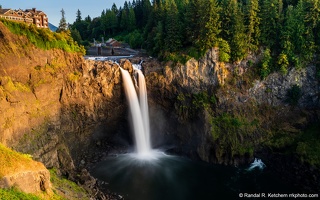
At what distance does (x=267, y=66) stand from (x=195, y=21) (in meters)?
12.5

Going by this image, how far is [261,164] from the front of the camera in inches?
1465

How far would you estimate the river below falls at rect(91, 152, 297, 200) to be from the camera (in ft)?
101

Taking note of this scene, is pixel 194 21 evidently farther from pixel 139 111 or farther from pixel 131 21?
pixel 131 21

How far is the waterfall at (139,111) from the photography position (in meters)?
39.5

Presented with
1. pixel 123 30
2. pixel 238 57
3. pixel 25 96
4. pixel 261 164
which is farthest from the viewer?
pixel 123 30

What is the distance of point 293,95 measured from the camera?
39812mm

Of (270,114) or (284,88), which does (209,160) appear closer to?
(270,114)

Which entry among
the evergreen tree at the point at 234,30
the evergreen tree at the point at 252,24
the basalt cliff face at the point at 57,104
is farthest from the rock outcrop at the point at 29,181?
the evergreen tree at the point at 252,24

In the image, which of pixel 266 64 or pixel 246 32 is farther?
pixel 246 32

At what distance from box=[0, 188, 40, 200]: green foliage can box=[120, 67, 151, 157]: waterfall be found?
77.6 feet

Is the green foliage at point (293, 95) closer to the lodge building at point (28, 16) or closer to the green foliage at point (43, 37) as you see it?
the green foliage at point (43, 37)

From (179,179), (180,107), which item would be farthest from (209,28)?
(179,179)

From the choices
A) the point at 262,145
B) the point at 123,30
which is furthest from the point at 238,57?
the point at 123,30

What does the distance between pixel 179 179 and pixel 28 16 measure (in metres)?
29.6
